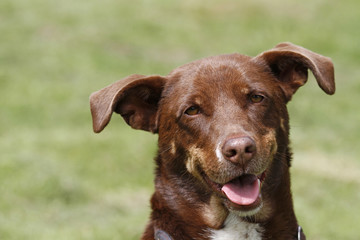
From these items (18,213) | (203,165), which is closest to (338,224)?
(18,213)

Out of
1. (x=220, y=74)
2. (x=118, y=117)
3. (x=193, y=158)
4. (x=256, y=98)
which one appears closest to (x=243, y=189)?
(x=193, y=158)

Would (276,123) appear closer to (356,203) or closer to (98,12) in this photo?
(356,203)

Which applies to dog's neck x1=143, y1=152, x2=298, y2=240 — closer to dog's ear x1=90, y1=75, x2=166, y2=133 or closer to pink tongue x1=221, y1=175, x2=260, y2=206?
pink tongue x1=221, y1=175, x2=260, y2=206

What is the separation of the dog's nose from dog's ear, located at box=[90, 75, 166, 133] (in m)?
0.99

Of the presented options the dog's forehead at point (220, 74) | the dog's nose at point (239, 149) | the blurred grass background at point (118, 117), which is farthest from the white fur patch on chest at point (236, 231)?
the blurred grass background at point (118, 117)

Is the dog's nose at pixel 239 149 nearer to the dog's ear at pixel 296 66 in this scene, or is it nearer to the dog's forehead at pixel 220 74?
the dog's forehead at pixel 220 74

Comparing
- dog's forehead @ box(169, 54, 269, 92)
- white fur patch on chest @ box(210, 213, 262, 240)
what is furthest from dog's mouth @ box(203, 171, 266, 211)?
dog's forehead @ box(169, 54, 269, 92)

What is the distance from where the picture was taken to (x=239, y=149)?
5176mm

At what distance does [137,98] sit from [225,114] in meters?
0.91

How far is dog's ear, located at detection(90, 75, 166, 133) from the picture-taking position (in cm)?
573

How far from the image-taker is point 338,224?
32.5 feet

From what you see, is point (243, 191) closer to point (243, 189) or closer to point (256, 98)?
point (243, 189)

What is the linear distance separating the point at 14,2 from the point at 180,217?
71.9 feet

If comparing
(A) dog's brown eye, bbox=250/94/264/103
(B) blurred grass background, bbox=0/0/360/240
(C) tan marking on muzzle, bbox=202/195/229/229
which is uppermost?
(A) dog's brown eye, bbox=250/94/264/103
